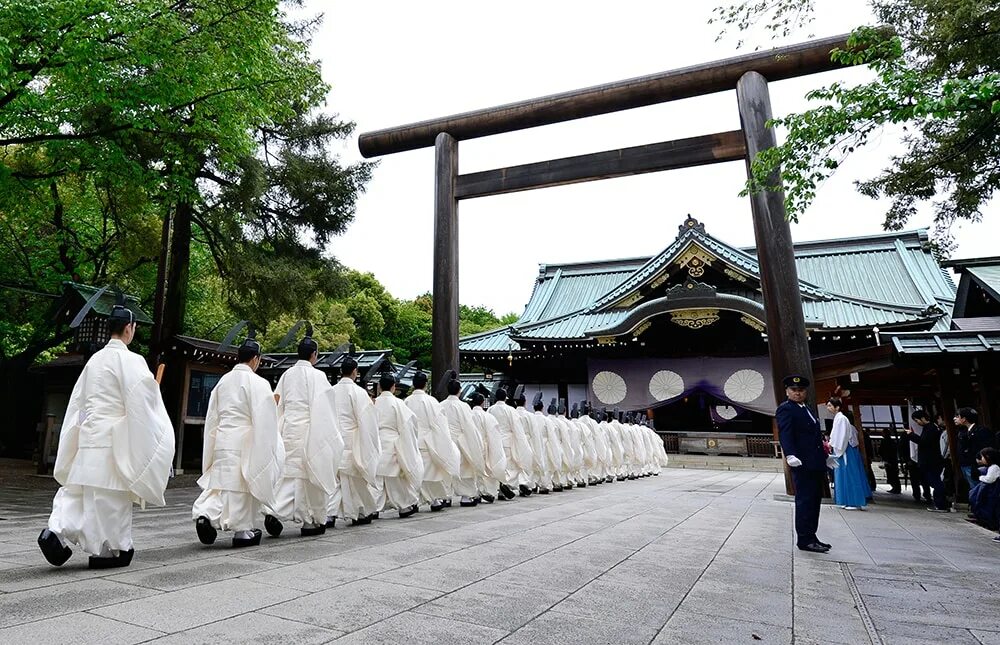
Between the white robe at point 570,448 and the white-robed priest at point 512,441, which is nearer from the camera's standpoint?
the white-robed priest at point 512,441

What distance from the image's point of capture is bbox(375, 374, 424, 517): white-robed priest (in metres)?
6.77

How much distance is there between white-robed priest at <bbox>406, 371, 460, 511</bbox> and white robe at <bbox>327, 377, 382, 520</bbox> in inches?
47.8

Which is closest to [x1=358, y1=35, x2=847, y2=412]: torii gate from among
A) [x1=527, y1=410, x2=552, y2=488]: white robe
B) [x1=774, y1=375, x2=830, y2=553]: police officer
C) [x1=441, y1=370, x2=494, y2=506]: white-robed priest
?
[x1=441, y1=370, x2=494, y2=506]: white-robed priest

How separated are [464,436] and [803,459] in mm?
4387

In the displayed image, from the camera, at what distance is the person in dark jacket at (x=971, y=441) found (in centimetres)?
762

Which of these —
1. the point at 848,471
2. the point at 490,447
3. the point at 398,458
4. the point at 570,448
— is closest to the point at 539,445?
the point at 570,448

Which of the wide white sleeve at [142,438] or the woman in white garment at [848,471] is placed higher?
the wide white sleeve at [142,438]

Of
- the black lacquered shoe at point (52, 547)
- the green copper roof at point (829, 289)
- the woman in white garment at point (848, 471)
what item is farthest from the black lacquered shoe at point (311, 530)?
the green copper roof at point (829, 289)

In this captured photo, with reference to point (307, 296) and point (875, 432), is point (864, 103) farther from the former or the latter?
point (875, 432)

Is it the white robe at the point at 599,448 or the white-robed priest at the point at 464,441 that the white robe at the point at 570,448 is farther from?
the white-robed priest at the point at 464,441

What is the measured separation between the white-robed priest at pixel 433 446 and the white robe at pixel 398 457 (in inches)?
19.4

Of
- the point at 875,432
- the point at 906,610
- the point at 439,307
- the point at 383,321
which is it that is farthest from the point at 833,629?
the point at 383,321

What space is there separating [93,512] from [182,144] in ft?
26.9

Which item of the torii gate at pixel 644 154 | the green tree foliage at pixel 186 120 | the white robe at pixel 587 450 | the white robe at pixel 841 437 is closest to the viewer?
the green tree foliage at pixel 186 120
